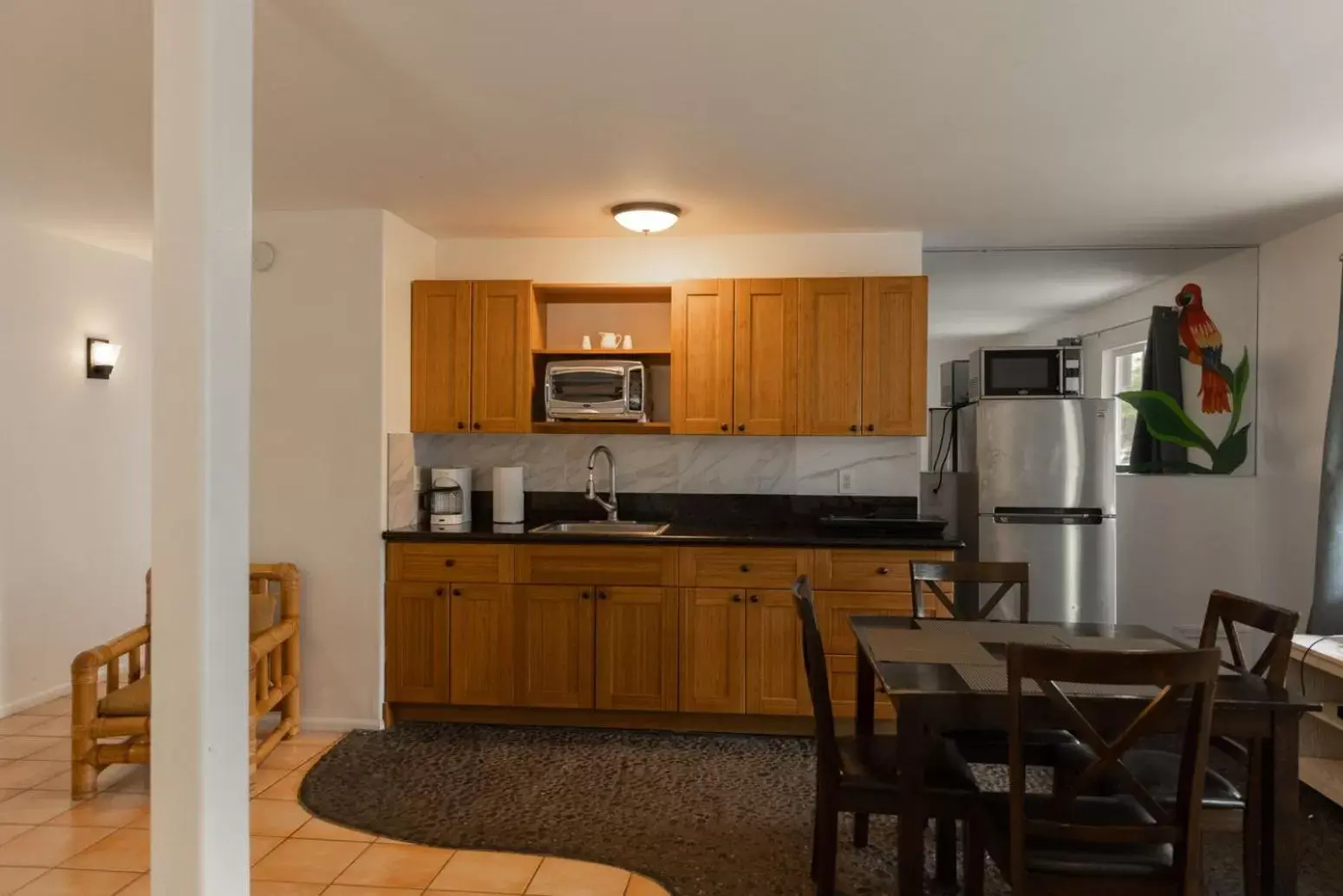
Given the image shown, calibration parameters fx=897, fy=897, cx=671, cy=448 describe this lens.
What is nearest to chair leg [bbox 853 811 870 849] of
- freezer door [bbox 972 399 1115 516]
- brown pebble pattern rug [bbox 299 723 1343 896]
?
brown pebble pattern rug [bbox 299 723 1343 896]

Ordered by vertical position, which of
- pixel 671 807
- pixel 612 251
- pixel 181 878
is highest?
pixel 612 251

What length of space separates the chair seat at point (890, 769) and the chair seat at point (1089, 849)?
0.21m

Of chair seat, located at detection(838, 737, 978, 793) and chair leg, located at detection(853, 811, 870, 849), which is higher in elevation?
chair seat, located at detection(838, 737, 978, 793)

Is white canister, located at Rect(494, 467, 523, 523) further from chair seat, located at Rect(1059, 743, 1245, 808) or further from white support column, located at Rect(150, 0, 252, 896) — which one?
chair seat, located at Rect(1059, 743, 1245, 808)

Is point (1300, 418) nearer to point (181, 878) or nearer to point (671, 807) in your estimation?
point (671, 807)

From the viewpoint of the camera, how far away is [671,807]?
3.27 meters

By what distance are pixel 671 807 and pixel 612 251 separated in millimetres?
2703

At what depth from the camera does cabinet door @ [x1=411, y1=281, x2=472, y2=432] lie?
174 inches

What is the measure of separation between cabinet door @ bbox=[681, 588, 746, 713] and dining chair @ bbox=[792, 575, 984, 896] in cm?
139

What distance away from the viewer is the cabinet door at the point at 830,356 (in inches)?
169

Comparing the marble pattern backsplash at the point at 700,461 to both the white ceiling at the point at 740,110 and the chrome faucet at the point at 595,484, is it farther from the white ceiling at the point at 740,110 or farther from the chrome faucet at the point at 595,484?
the white ceiling at the point at 740,110

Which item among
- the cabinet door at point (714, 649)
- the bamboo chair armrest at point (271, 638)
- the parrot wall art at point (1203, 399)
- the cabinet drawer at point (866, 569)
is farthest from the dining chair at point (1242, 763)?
the bamboo chair armrest at point (271, 638)

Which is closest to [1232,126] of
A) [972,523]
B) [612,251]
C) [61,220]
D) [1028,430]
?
[1028,430]

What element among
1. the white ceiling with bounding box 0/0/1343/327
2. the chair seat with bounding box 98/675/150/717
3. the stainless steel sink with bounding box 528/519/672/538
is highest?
the white ceiling with bounding box 0/0/1343/327
